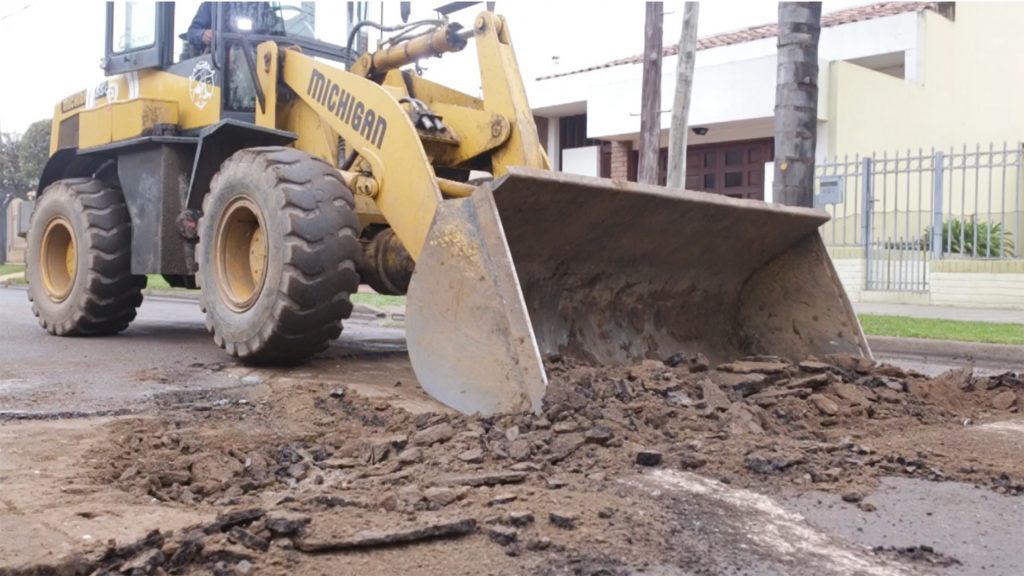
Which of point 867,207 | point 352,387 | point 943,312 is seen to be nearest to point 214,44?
point 352,387

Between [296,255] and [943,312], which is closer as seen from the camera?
[296,255]

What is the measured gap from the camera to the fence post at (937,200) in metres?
15.3

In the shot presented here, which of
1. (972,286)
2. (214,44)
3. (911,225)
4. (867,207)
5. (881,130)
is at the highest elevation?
(881,130)

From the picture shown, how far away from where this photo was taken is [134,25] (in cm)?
899

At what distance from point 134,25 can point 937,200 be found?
11529 millimetres

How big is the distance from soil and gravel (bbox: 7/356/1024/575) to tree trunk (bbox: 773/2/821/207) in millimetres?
5191

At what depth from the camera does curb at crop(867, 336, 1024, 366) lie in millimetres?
9195

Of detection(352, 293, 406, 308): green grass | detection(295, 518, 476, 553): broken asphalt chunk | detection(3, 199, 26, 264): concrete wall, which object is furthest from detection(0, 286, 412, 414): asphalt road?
detection(3, 199, 26, 264): concrete wall

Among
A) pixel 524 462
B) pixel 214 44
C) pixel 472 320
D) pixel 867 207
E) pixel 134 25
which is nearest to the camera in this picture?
pixel 524 462

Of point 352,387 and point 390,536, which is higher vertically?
point 352,387

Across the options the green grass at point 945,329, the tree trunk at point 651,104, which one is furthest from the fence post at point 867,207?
the green grass at point 945,329

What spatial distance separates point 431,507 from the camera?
3.38 metres

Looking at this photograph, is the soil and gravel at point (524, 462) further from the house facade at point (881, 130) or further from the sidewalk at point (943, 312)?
the house facade at point (881, 130)

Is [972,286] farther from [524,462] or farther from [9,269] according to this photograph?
[9,269]
